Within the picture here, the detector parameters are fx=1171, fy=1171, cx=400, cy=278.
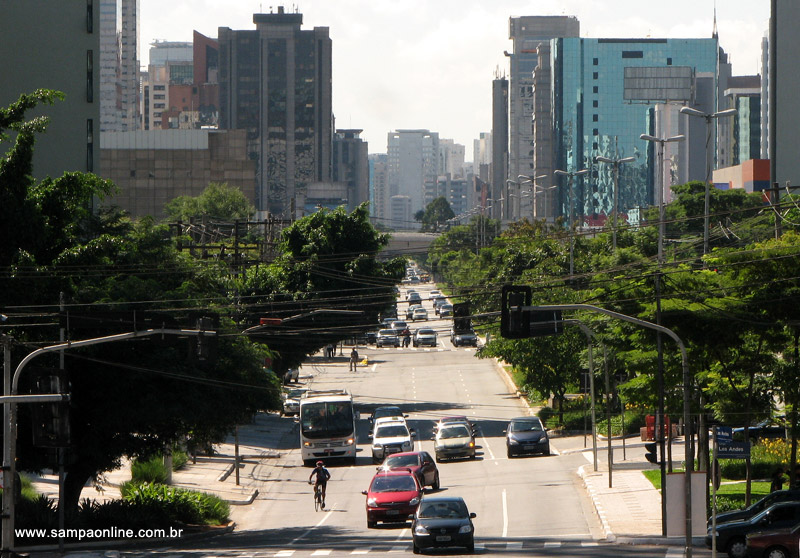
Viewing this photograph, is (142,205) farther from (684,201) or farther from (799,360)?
(799,360)

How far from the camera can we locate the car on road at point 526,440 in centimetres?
5225

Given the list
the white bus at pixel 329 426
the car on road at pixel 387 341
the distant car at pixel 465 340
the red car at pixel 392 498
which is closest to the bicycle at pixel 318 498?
the red car at pixel 392 498

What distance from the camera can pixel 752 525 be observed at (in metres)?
28.7

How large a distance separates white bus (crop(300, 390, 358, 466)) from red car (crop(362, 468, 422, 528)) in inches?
650

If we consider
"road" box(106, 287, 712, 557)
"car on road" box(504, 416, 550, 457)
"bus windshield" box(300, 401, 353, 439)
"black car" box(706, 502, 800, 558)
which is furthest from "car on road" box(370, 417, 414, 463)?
"black car" box(706, 502, 800, 558)

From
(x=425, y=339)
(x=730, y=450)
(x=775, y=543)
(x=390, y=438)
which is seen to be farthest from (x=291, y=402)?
(x=775, y=543)

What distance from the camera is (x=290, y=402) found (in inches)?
2842

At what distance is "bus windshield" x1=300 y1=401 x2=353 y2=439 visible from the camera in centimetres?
5309

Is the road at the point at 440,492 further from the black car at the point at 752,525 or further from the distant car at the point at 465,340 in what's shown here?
the distant car at the point at 465,340

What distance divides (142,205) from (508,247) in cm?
9901

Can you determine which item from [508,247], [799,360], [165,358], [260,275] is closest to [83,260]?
[165,358]

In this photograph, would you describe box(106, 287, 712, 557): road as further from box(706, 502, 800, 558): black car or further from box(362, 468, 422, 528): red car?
box(706, 502, 800, 558): black car

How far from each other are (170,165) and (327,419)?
133193 millimetres

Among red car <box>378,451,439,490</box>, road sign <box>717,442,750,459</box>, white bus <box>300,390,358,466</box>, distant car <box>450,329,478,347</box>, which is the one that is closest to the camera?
road sign <box>717,442,750,459</box>
